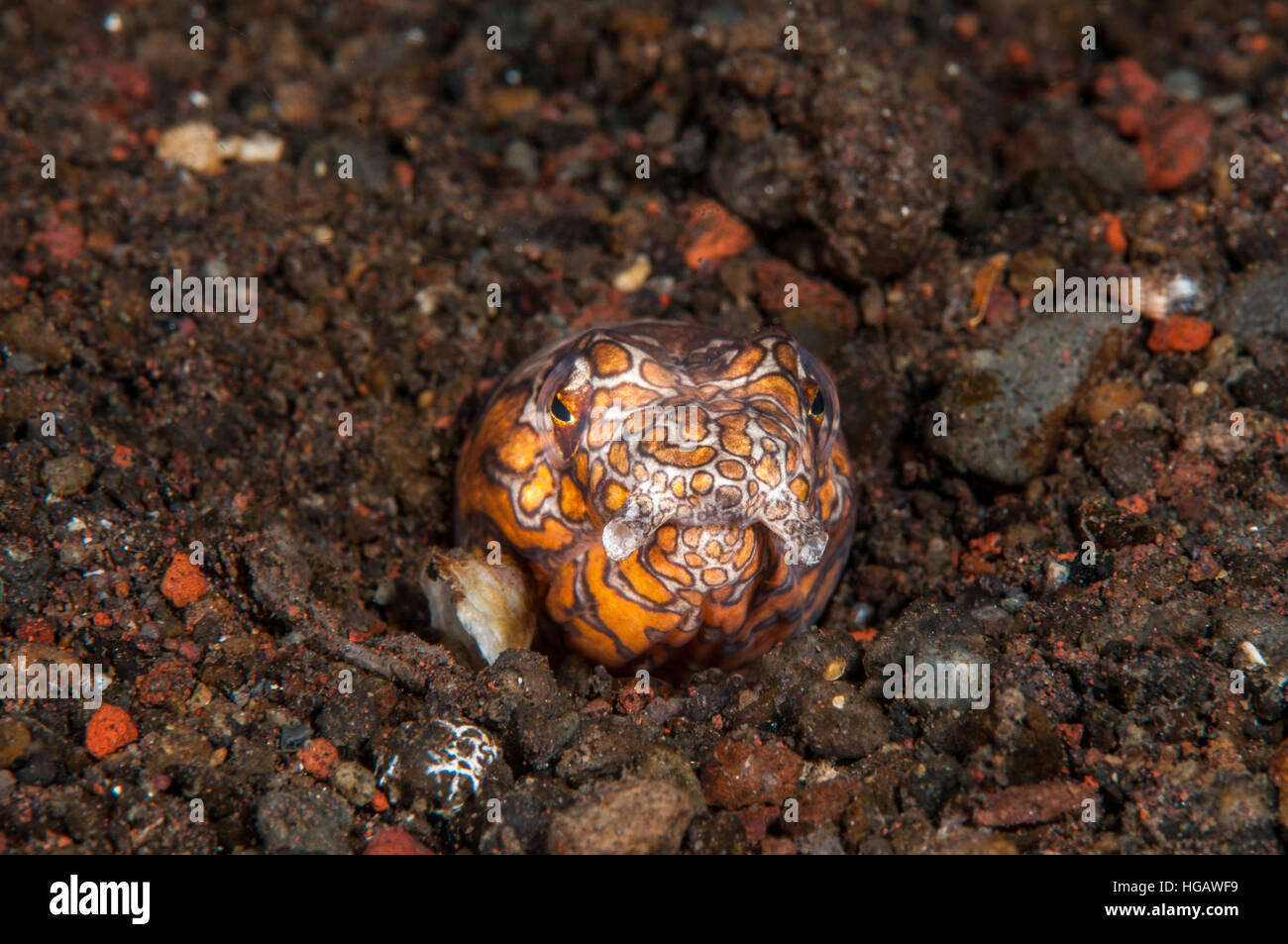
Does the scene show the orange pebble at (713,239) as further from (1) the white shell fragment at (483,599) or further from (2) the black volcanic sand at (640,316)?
(1) the white shell fragment at (483,599)

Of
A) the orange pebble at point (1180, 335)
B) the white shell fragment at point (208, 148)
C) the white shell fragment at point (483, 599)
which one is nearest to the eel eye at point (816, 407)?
the white shell fragment at point (483, 599)

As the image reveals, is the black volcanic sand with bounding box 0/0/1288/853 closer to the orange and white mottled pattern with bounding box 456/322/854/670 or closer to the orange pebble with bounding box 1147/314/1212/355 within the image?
the orange pebble with bounding box 1147/314/1212/355

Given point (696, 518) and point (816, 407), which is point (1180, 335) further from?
point (696, 518)

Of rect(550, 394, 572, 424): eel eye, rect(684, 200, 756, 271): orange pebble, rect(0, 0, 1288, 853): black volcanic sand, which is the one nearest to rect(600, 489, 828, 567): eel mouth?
rect(550, 394, 572, 424): eel eye

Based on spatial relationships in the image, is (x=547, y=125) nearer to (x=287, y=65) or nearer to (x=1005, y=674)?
(x=287, y=65)

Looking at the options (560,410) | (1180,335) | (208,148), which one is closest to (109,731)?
(560,410)
